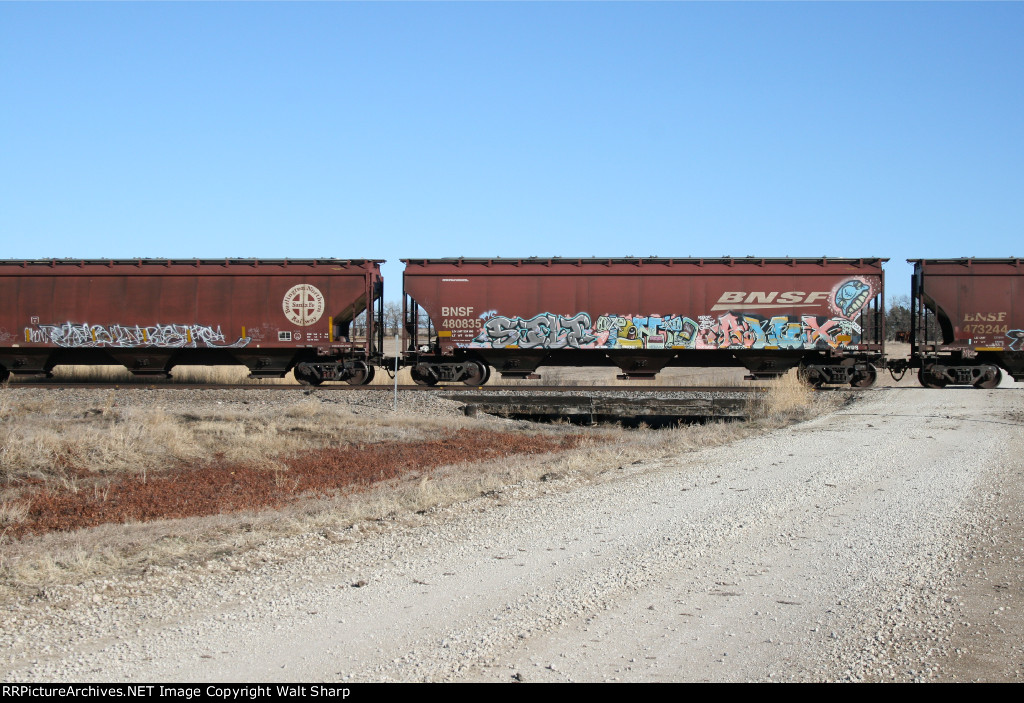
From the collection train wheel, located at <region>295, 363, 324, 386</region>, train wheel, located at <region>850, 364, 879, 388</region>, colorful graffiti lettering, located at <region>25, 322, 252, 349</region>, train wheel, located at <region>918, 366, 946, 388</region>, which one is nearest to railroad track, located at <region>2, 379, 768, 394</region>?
train wheel, located at <region>295, 363, 324, 386</region>

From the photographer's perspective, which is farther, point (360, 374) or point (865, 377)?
point (360, 374)

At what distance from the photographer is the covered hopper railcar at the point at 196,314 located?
2283 cm

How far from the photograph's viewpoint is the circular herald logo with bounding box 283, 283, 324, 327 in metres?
22.7

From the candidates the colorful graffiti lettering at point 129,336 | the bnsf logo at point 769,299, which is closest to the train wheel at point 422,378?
the colorful graffiti lettering at point 129,336

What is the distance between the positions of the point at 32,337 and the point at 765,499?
23.1m

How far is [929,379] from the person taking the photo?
22.7m

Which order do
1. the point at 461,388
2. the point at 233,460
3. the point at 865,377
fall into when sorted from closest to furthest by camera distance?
the point at 233,460
the point at 461,388
the point at 865,377

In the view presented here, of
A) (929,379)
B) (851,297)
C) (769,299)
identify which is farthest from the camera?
(929,379)

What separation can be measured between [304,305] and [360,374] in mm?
2572

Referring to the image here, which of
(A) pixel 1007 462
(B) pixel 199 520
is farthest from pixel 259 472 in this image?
(A) pixel 1007 462

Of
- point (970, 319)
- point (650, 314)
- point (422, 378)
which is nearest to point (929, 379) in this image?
point (970, 319)

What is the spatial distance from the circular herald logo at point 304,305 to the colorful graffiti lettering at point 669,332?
4.63m

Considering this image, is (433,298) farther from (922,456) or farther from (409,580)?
(409,580)

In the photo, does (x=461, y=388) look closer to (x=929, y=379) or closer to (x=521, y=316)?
(x=521, y=316)
